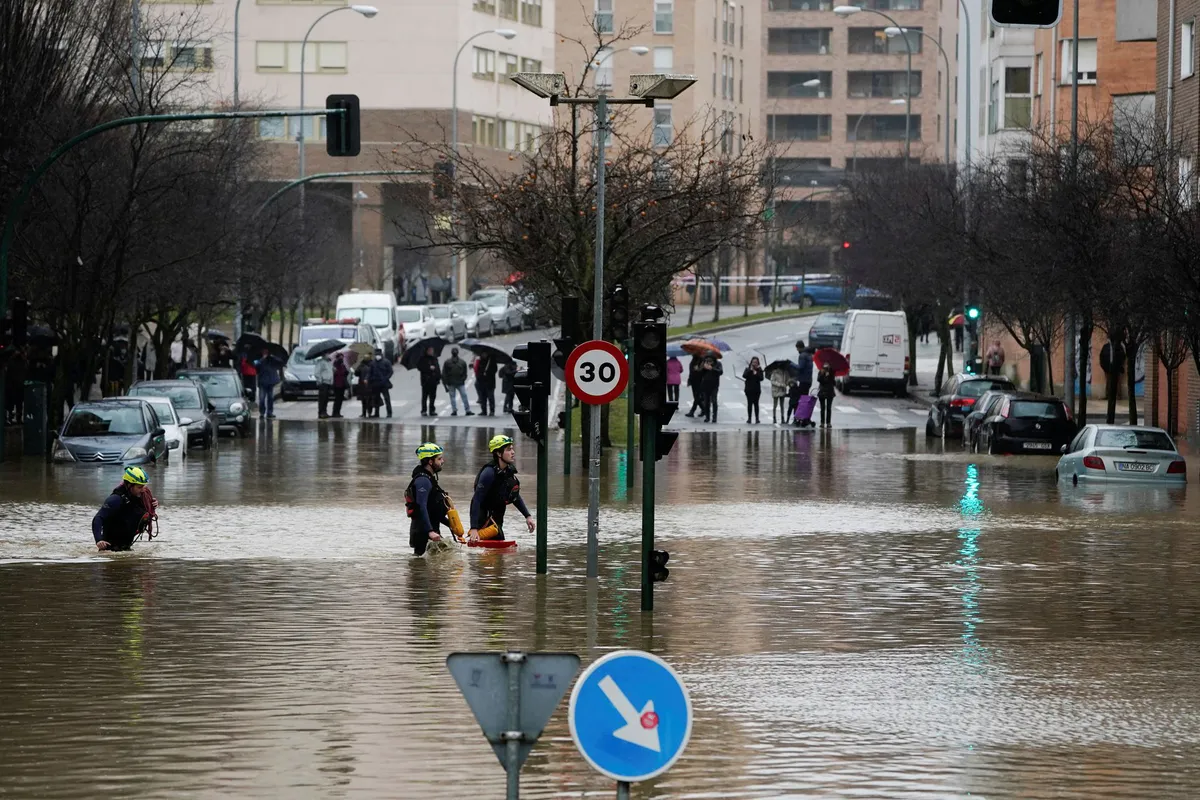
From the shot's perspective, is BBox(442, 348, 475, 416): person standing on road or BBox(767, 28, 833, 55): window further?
BBox(767, 28, 833, 55): window

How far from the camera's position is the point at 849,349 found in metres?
62.5

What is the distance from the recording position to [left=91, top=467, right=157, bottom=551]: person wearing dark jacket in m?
20.0

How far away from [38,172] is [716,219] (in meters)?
11.3

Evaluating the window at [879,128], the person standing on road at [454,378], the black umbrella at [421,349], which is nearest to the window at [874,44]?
the window at [879,128]

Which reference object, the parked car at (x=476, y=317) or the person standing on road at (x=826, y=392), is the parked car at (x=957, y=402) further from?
the parked car at (x=476, y=317)

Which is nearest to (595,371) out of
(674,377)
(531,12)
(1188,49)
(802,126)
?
(1188,49)

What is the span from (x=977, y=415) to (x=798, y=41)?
114391 mm

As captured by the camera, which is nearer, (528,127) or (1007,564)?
(1007,564)

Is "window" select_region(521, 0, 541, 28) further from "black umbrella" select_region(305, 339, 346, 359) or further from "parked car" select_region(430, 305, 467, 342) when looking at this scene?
"black umbrella" select_region(305, 339, 346, 359)

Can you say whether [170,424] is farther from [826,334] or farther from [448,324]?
[826,334]


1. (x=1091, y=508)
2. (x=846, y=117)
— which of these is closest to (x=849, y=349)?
(x=1091, y=508)

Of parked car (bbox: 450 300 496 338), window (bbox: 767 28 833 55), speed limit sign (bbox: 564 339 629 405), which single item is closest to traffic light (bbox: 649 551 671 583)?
speed limit sign (bbox: 564 339 629 405)

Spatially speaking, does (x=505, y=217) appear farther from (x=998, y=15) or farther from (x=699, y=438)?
(x=998, y=15)

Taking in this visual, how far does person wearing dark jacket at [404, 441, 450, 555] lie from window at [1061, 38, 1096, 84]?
1807 inches
